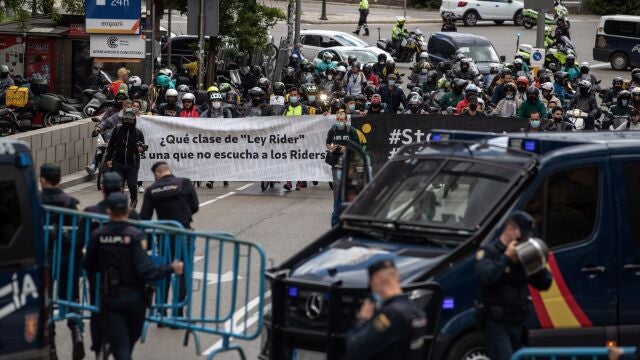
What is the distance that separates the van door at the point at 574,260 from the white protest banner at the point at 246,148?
1256 cm

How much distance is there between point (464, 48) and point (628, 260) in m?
29.0

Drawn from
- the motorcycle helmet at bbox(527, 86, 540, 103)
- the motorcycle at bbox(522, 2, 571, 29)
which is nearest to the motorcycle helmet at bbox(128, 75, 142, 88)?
the motorcycle helmet at bbox(527, 86, 540, 103)

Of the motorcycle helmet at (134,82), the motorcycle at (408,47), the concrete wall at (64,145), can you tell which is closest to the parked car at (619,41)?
the motorcycle at (408,47)

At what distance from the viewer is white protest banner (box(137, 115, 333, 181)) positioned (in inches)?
894

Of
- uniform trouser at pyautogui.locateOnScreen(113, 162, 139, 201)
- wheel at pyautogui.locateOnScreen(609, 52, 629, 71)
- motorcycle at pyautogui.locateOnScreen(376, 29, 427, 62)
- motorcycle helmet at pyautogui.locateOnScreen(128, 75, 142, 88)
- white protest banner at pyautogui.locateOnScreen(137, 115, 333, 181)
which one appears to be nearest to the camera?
uniform trouser at pyautogui.locateOnScreen(113, 162, 139, 201)

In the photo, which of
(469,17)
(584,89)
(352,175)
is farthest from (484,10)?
(352,175)

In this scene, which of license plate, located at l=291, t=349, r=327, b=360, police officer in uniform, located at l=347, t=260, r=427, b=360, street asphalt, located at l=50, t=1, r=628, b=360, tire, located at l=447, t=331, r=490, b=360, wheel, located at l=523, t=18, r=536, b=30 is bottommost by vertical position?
street asphalt, located at l=50, t=1, r=628, b=360

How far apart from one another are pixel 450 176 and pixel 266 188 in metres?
12.6

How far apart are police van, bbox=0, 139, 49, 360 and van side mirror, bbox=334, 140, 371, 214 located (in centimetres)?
342

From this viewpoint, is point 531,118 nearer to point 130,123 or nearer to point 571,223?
point 130,123

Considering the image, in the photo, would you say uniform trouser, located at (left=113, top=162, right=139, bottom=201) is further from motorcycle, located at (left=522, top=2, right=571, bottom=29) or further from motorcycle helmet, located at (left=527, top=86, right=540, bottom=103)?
motorcycle, located at (left=522, top=2, right=571, bottom=29)

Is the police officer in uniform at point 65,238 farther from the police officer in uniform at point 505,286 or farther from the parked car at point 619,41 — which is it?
the parked car at point 619,41

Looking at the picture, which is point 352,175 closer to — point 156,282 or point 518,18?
point 156,282

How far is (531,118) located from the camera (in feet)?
73.1
